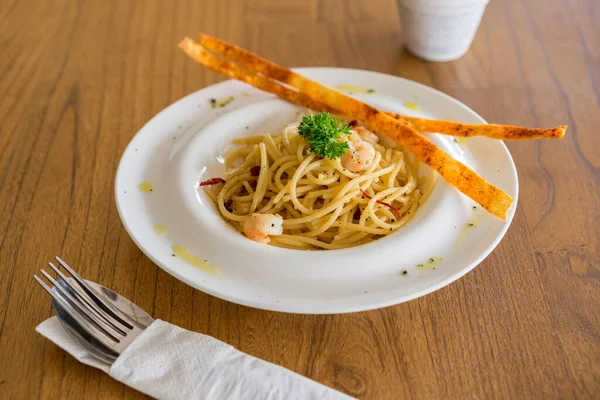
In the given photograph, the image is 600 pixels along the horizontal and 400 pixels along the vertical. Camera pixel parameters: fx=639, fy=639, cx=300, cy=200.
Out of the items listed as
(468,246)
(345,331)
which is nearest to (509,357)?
(468,246)

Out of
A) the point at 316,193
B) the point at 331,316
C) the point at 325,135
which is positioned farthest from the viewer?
the point at 316,193

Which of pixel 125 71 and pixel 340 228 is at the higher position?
pixel 125 71

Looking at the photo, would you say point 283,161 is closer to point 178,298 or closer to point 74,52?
point 178,298

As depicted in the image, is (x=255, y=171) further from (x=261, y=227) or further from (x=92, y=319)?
(x=92, y=319)

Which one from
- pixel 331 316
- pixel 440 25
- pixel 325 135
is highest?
pixel 325 135

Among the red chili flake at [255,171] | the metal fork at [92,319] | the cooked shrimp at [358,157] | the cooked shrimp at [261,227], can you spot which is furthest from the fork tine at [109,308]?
the cooked shrimp at [358,157]

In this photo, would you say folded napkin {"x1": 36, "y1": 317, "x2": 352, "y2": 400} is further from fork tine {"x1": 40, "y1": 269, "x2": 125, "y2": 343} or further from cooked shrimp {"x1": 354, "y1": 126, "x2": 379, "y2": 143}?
cooked shrimp {"x1": 354, "y1": 126, "x2": 379, "y2": 143}

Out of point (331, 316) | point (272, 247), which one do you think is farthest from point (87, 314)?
point (331, 316)
